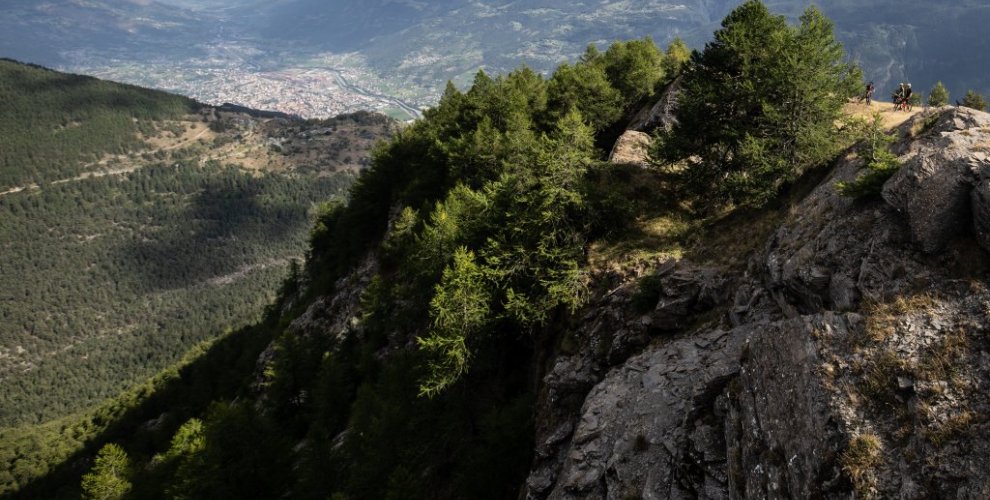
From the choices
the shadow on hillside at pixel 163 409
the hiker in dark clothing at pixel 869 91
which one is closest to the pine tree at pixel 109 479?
the shadow on hillside at pixel 163 409

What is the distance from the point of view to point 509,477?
23.1 m

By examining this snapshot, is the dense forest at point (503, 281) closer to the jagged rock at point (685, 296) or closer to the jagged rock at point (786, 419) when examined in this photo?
the jagged rock at point (685, 296)

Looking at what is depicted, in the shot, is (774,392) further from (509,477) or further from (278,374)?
(278,374)

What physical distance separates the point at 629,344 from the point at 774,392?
9.17 m

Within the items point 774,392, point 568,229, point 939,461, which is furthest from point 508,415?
point 939,461

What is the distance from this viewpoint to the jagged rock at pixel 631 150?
36625mm

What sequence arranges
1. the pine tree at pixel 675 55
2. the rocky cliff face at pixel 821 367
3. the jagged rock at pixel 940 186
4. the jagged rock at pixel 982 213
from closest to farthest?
the rocky cliff face at pixel 821 367 → the jagged rock at pixel 982 213 → the jagged rock at pixel 940 186 → the pine tree at pixel 675 55

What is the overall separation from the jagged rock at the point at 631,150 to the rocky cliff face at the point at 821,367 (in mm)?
15614

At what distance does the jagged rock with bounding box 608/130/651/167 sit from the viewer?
36.6 meters

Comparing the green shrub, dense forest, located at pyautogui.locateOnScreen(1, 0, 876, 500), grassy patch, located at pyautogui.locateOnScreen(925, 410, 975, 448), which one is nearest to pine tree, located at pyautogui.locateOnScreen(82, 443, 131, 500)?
dense forest, located at pyautogui.locateOnScreen(1, 0, 876, 500)

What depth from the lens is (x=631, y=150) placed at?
128 feet

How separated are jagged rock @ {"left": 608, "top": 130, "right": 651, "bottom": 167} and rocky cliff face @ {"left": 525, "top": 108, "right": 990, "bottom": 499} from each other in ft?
51.2

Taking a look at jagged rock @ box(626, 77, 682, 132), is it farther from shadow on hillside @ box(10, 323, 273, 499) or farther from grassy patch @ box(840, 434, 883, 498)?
shadow on hillside @ box(10, 323, 273, 499)

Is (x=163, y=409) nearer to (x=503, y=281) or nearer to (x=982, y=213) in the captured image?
(x=503, y=281)
